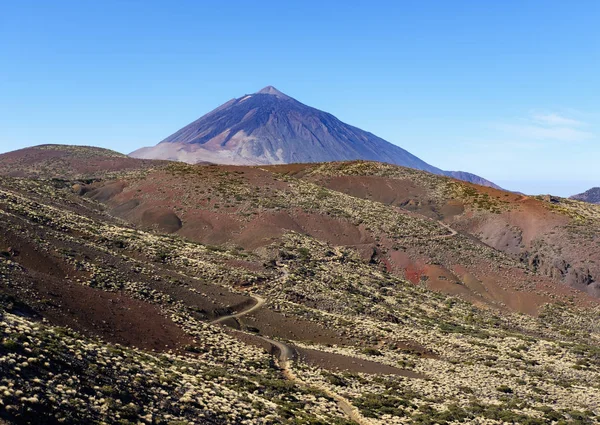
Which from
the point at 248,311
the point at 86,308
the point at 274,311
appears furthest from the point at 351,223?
the point at 86,308

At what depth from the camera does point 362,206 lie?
89938 mm

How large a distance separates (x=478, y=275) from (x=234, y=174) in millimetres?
45838

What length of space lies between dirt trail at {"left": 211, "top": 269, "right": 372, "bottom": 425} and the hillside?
177 millimetres

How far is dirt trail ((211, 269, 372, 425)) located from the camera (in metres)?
28.1

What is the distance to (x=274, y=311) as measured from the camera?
1849 inches

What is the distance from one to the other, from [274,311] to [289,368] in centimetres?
1245

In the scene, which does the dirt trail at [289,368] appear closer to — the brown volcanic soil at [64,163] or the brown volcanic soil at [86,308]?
the brown volcanic soil at [86,308]

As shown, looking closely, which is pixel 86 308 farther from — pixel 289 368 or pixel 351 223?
pixel 351 223

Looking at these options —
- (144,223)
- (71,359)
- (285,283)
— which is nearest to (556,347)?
(285,283)

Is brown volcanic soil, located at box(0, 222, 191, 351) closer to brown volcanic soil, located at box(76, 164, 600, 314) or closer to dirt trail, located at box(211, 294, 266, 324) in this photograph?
dirt trail, located at box(211, 294, 266, 324)

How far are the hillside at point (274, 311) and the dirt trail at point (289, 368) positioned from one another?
0.18 m

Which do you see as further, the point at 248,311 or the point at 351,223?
the point at 351,223

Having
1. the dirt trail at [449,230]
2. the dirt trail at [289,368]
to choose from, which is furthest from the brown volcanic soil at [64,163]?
the dirt trail at [289,368]

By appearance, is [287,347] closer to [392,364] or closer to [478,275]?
[392,364]
